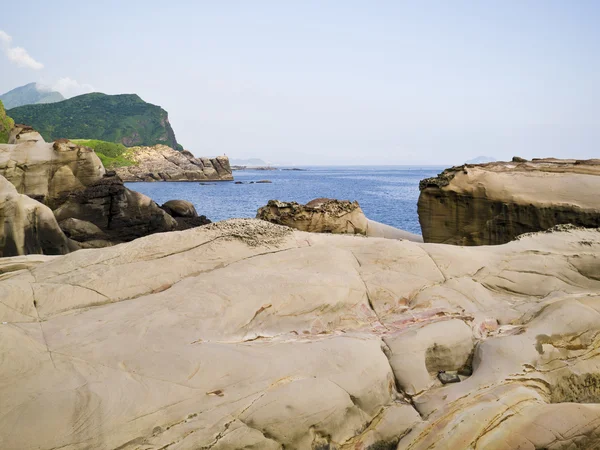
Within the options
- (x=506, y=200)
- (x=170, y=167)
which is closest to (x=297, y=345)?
(x=506, y=200)

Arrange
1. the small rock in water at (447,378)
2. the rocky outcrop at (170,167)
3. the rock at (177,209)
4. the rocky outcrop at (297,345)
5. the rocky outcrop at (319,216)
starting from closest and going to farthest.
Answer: the rocky outcrop at (297,345) → the small rock in water at (447,378) → the rocky outcrop at (319,216) → the rock at (177,209) → the rocky outcrop at (170,167)

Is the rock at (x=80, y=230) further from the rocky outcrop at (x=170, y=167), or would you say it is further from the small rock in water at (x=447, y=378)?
the rocky outcrop at (x=170, y=167)

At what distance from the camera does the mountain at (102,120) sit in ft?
447

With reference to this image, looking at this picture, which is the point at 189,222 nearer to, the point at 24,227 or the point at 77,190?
the point at 77,190

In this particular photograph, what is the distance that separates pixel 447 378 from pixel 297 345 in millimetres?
1948

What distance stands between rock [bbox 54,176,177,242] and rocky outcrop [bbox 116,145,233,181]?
74290mm

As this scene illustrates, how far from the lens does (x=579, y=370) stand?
5941mm

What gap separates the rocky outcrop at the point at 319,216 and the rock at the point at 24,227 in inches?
286

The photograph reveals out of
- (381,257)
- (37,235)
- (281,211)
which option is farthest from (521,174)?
(37,235)

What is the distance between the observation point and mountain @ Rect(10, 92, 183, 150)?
13625 centimetres

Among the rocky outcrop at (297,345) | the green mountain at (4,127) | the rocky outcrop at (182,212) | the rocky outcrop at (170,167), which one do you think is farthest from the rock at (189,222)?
the rocky outcrop at (170,167)

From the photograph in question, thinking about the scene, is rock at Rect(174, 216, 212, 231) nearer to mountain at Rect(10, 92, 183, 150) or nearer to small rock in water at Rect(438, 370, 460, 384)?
small rock in water at Rect(438, 370, 460, 384)

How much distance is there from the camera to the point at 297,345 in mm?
5547

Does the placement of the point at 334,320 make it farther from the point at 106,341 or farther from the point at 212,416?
the point at 106,341
